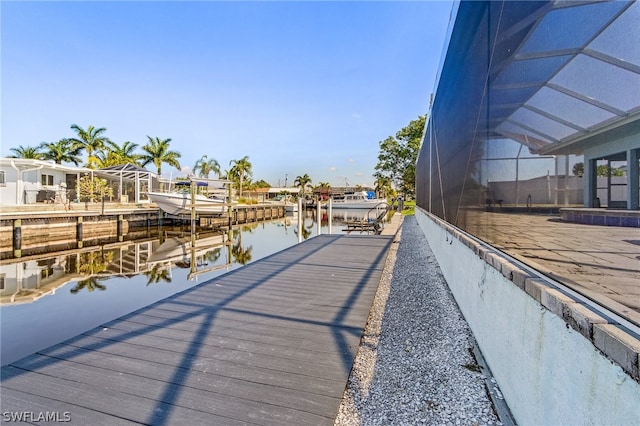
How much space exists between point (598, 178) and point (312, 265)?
15.4ft

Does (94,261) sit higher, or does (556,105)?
(556,105)

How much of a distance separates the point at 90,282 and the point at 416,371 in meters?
7.39

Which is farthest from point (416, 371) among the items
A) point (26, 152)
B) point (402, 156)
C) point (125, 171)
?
point (26, 152)

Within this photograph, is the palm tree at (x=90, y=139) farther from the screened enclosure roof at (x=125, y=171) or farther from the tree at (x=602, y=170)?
the tree at (x=602, y=170)

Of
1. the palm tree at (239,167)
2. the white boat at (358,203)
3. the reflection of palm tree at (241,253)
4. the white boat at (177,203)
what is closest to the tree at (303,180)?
the white boat at (358,203)

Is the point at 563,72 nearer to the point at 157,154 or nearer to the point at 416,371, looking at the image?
the point at 416,371

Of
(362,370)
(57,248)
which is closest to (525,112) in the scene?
(362,370)

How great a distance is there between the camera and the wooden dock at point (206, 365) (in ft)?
5.86

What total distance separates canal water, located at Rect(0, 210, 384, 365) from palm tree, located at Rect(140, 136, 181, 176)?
20.9m

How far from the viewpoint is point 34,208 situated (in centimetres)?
1302

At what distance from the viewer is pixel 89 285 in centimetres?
666

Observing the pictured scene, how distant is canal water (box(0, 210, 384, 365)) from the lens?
4.36 meters

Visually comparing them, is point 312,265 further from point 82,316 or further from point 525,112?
point 525,112

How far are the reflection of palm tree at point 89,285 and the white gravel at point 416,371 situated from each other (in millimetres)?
5879
